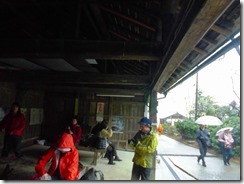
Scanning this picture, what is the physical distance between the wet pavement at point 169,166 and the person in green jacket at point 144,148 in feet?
1.11

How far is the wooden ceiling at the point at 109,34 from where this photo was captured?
1190mm

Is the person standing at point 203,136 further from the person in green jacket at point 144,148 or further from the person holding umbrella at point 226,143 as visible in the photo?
the person in green jacket at point 144,148

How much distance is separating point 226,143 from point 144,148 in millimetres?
1233

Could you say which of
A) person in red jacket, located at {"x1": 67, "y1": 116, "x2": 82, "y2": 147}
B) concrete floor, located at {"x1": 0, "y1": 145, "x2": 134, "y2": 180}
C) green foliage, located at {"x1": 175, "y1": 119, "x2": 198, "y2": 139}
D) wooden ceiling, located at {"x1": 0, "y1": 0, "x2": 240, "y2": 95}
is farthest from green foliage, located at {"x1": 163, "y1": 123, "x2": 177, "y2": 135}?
person in red jacket, located at {"x1": 67, "y1": 116, "x2": 82, "y2": 147}

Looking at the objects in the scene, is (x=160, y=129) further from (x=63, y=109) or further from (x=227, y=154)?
(x=63, y=109)

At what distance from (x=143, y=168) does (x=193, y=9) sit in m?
2.07

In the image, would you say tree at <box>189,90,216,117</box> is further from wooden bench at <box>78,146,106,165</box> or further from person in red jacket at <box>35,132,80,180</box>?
wooden bench at <box>78,146,106,165</box>

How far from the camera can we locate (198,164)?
89.1 inches

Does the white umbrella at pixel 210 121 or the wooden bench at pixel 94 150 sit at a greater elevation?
the white umbrella at pixel 210 121

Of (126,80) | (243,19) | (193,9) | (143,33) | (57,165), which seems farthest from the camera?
(126,80)

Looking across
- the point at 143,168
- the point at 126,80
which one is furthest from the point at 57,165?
the point at 126,80

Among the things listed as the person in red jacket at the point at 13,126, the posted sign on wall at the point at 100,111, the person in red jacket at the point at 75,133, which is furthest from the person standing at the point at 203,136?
the posted sign on wall at the point at 100,111

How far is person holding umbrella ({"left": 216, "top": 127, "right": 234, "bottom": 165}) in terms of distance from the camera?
1.38m

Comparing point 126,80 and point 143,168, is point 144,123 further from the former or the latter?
point 126,80
